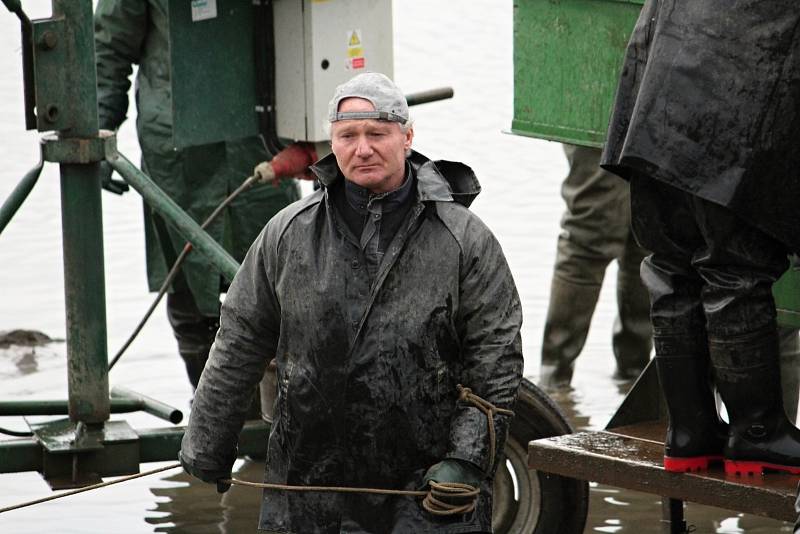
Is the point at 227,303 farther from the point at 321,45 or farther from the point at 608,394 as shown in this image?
the point at 608,394

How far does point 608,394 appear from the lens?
7.86m

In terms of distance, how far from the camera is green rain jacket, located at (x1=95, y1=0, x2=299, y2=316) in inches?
278

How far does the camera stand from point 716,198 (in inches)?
168

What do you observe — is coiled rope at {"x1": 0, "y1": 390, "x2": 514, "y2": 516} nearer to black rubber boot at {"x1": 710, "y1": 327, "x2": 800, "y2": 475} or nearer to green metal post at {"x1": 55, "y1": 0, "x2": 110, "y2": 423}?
black rubber boot at {"x1": 710, "y1": 327, "x2": 800, "y2": 475}

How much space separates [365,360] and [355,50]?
2.53 m

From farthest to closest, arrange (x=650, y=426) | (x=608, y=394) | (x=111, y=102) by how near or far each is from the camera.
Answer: (x=608, y=394)
(x=111, y=102)
(x=650, y=426)

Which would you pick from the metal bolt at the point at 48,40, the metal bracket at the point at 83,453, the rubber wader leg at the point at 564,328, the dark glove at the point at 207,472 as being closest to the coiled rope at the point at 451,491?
the dark glove at the point at 207,472

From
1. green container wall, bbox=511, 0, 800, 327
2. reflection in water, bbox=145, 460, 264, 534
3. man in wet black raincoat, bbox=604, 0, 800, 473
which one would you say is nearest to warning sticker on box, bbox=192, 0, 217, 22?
green container wall, bbox=511, 0, 800, 327

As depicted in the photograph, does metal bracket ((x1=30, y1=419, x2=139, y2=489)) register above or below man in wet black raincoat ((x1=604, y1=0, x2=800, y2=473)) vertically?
below

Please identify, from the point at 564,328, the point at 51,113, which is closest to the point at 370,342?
the point at 51,113

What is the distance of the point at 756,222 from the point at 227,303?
1.32 m

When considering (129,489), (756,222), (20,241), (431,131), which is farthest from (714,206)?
(431,131)

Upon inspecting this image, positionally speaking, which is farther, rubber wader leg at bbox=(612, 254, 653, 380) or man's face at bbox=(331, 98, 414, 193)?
rubber wader leg at bbox=(612, 254, 653, 380)

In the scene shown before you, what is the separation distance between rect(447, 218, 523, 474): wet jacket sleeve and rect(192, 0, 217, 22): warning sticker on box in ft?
7.79
